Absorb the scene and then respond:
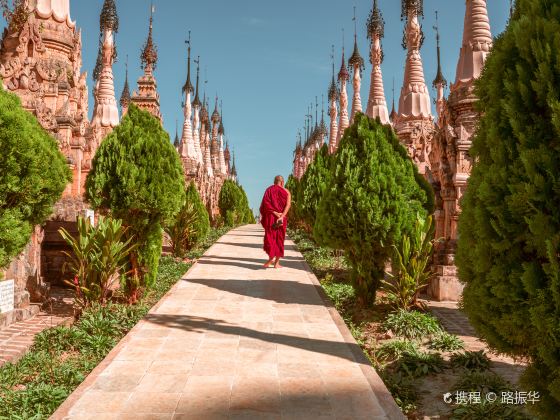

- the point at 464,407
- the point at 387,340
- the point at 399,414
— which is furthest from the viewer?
the point at 387,340

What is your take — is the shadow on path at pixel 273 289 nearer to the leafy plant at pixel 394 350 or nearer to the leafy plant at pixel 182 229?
the leafy plant at pixel 394 350

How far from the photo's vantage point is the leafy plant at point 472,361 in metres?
5.08

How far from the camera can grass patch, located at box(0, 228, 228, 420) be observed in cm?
394

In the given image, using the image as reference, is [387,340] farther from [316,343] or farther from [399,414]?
[399,414]

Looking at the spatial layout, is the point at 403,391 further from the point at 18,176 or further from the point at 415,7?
the point at 415,7

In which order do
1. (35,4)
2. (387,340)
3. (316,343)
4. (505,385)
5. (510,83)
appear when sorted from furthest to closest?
(35,4) < (387,340) < (316,343) < (505,385) < (510,83)

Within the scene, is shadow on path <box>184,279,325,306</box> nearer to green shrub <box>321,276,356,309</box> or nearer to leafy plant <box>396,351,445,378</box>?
green shrub <box>321,276,356,309</box>

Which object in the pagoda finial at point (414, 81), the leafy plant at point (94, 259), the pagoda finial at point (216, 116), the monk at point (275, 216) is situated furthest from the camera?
the pagoda finial at point (216, 116)

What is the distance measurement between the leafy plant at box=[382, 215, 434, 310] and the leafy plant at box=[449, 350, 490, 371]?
1.76m

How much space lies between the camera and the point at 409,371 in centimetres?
498

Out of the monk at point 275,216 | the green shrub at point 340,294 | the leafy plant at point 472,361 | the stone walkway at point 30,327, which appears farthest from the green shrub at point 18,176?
the monk at point 275,216

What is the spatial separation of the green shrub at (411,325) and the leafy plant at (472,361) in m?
0.91

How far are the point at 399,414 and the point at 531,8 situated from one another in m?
2.90

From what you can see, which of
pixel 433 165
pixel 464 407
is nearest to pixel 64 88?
pixel 433 165
